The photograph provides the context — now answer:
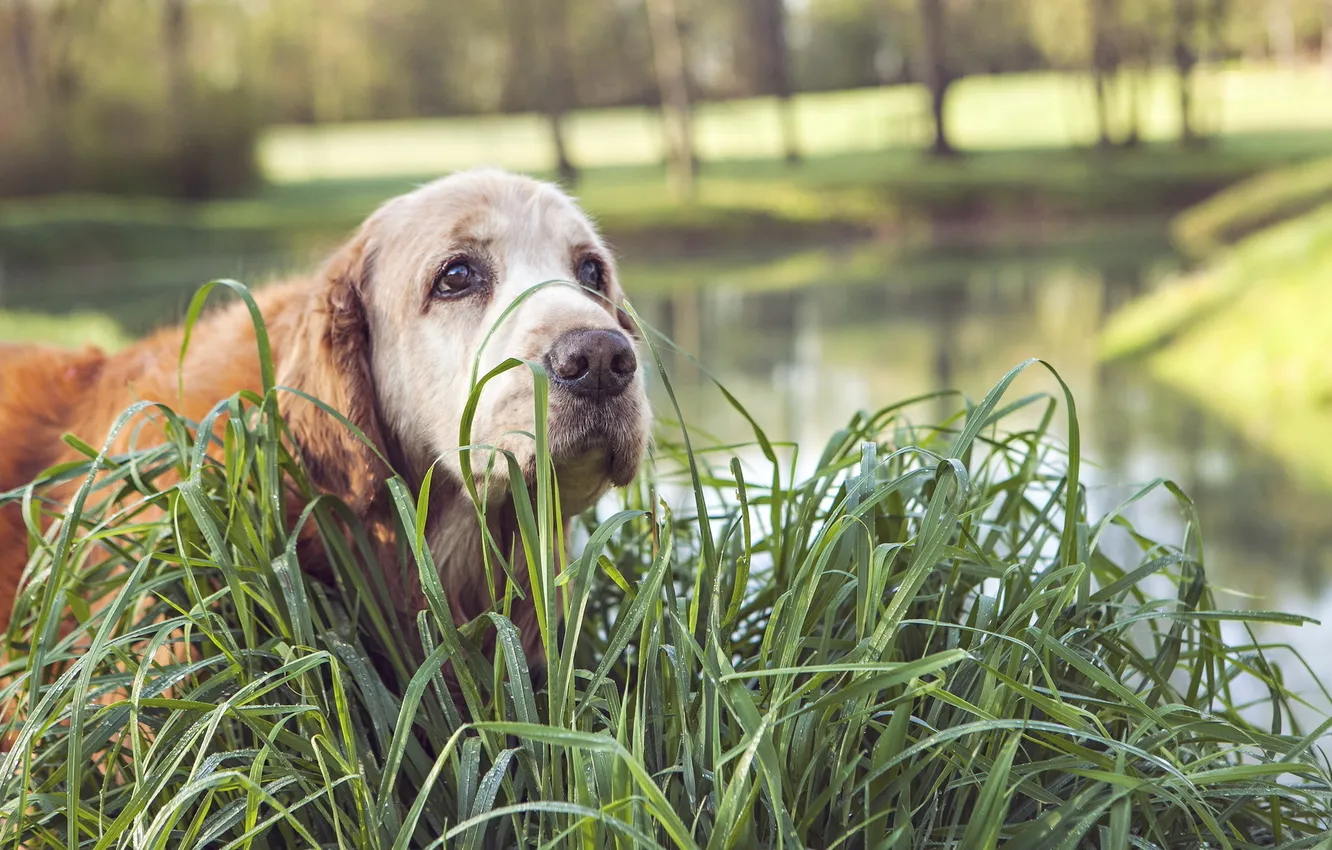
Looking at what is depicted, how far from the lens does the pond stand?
4121mm

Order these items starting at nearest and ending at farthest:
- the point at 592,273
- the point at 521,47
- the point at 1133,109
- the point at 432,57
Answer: the point at 592,273
the point at 1133,109
the point at 521,47
the point at 432,57

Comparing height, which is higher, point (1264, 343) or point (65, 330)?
point (65, 330)

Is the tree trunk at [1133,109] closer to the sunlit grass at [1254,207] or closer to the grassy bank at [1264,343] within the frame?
the sunlit grass at [1254,207]

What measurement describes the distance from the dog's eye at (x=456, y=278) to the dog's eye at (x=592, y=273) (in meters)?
0.19

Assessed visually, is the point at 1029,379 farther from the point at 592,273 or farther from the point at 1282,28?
the point at 1282,28

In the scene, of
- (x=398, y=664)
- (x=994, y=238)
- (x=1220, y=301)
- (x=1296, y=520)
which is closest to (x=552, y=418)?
(x=398, y=664)

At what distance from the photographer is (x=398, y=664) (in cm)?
149

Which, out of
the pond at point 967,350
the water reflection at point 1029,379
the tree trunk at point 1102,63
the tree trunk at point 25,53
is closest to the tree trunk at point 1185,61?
the tree trunk at point 1102,63

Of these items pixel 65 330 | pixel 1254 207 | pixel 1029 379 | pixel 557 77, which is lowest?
pixel 1029 379

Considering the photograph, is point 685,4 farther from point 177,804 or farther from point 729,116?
point 177,804

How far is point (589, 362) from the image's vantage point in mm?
1542

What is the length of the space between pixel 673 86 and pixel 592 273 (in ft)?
71.1

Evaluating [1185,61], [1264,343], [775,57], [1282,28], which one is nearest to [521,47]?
[775,57]

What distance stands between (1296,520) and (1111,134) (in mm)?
18673
